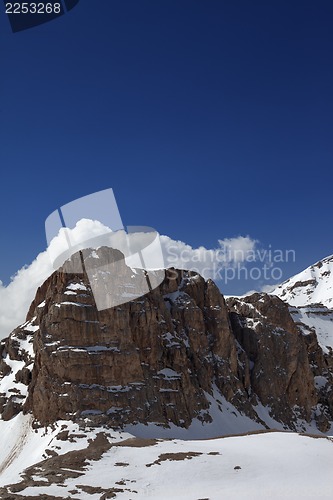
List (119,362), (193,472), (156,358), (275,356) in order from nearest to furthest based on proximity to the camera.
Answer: (193,472), (119,362), (156,358), (275,356)

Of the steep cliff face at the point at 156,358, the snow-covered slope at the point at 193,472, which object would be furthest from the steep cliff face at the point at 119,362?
the snow-covered slope at the point at 193,472

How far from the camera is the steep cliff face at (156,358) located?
74125mm

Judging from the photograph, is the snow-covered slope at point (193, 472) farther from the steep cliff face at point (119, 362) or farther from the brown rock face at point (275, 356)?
the brown rock face at point (275, 356)

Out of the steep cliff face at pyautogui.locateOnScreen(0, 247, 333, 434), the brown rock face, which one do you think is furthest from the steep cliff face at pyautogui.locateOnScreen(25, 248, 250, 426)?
the brown rock face

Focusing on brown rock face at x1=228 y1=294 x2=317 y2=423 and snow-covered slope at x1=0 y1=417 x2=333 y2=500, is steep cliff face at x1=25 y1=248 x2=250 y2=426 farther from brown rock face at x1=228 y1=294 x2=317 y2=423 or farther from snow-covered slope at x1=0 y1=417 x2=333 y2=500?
snow-covered slope at x1=0 y1=417 x2=333 y2=500

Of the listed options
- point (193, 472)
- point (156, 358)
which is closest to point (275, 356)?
point (156, 358)

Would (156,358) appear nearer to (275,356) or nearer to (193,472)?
(275,356)

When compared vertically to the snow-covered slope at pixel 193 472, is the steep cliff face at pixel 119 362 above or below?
above

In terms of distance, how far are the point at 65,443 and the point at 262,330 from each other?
62.4 meters

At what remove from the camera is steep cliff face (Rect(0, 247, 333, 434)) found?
74125mm

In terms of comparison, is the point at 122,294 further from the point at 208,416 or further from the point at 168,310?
the point at 208,416

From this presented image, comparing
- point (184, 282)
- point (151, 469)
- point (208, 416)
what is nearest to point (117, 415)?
point (208, 416)

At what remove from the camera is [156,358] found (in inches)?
3300

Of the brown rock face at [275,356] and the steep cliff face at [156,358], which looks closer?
the steep cliff face at [156,358]
